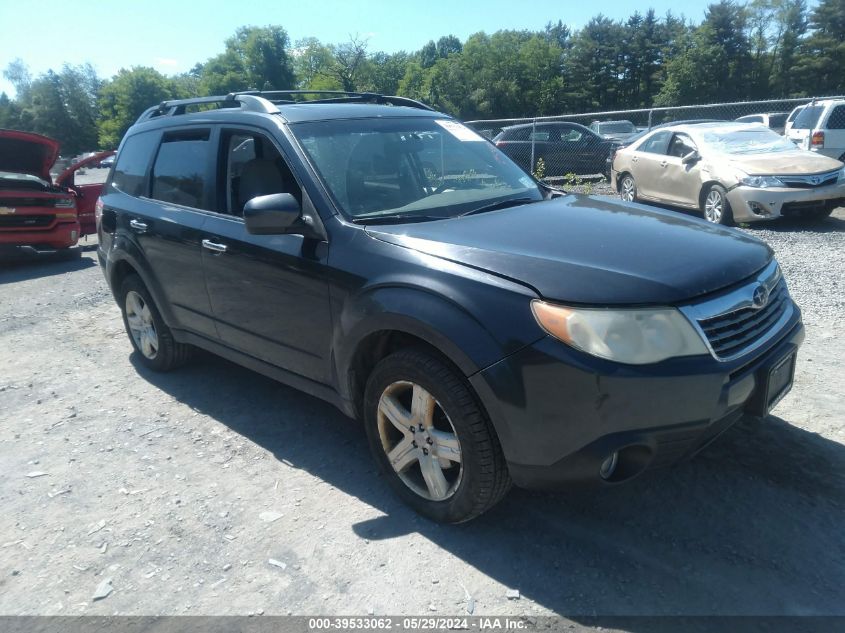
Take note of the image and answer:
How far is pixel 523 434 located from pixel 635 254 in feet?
2.93

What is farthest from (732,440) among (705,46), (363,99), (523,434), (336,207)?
(705,46)

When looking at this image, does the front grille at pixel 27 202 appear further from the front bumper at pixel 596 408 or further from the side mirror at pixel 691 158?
the front bumper at pixel 596 408

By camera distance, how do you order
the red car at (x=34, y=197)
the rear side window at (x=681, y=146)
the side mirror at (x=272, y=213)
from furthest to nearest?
1. the rear side window at (x=681, y=146)
2. the red car at (x=34, y=197)
3. the side mirror at (x=272, y=213)

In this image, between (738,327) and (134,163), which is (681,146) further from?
(738,327)

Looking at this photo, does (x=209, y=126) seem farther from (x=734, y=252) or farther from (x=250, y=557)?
(x=734, y=252)

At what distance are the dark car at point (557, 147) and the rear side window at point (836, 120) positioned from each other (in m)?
4.42

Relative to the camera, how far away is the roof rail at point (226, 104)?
386 centimetres

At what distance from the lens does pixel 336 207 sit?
3.28m

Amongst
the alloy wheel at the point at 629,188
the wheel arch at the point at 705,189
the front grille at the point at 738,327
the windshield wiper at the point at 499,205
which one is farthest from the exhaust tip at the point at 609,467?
the alloy wheel at the point at 629,188

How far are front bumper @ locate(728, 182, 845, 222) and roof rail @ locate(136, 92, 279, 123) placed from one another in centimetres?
728

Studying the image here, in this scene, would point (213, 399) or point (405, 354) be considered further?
point (213, 399)

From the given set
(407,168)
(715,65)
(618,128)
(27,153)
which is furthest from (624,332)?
(715,65)

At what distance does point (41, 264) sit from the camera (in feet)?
35.5

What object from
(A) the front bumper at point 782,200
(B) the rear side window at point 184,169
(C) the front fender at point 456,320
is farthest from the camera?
(A) the front bumper at point 782,200
